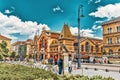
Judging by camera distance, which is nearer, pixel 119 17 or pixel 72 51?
pixel 119 17

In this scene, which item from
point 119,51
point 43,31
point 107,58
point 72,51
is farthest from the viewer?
point 43,31

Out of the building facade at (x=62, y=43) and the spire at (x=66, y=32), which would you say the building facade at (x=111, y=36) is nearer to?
the building facade at (x=62, y=43)

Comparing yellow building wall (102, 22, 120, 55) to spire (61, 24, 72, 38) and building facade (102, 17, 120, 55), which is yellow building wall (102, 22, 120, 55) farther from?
spire (61, 24, 72, 38)

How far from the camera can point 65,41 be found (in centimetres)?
6750

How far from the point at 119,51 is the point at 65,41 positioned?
16.7 meters

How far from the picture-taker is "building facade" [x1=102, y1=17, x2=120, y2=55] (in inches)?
2393

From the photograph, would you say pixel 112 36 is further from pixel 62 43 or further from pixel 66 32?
pixel 62 43

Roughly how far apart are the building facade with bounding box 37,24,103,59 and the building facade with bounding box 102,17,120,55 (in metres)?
3.34

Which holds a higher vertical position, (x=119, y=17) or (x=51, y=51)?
(x=119, y=17)

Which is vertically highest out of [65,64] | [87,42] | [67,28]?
[67,28]

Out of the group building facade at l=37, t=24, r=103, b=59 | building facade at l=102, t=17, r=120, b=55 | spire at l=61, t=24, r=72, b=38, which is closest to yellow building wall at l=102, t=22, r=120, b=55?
building facade at l=102, t=17, r=120, b=55

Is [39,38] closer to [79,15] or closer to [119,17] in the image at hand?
[119,17]

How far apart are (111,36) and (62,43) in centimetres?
1464

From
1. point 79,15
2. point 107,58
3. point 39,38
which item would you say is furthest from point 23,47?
point 79,15
